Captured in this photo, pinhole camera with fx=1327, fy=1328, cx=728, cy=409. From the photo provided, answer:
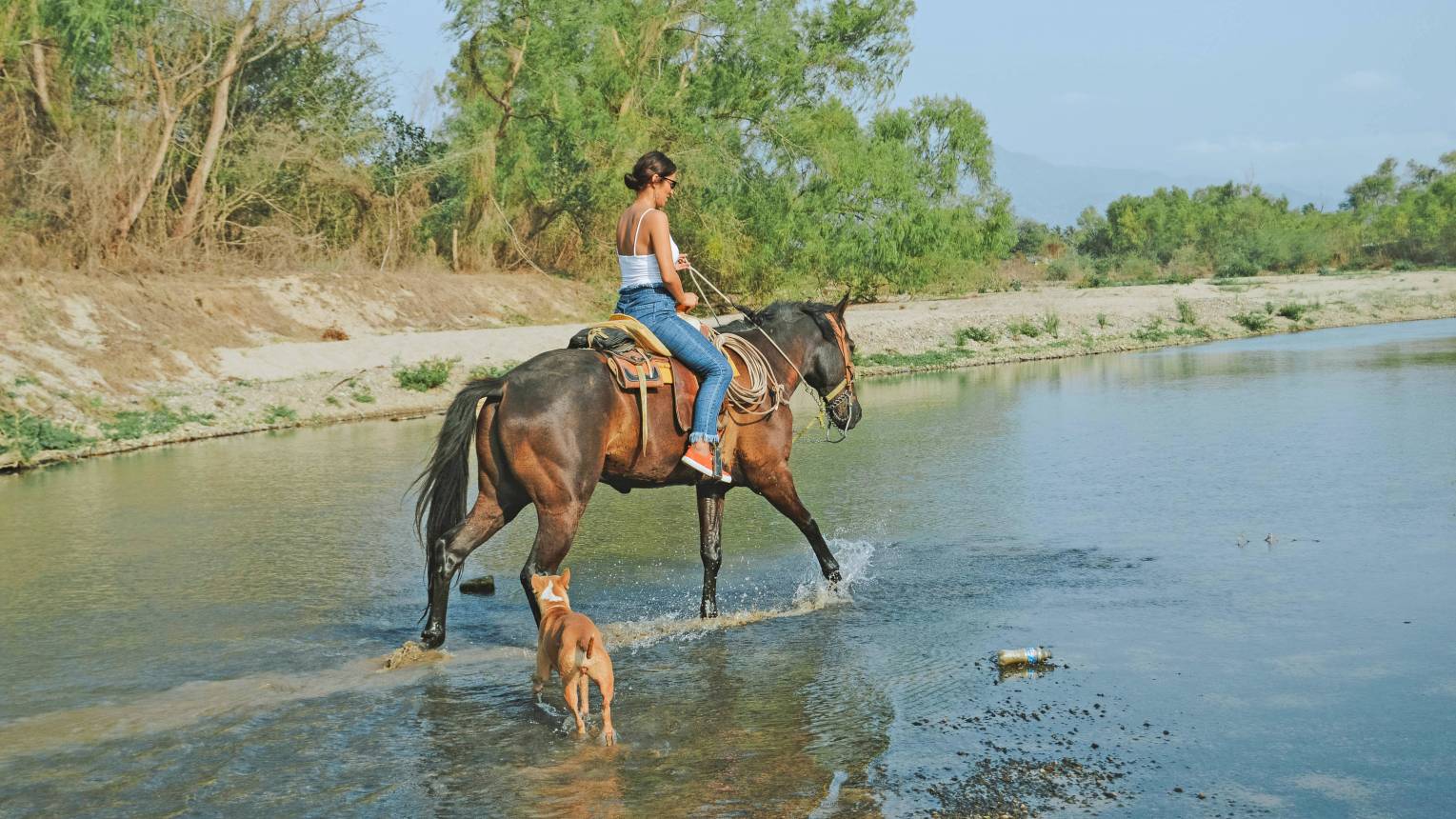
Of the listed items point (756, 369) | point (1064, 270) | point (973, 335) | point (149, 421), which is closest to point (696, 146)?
point (973, 335)

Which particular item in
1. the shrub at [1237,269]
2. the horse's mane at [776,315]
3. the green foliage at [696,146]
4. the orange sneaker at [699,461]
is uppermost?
the green foliage at [696,146]

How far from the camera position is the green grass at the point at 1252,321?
34.8m

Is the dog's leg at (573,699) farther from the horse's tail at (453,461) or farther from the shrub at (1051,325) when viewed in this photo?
the shrub at (1051,325)

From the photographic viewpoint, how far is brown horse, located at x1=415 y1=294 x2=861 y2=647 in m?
7.35

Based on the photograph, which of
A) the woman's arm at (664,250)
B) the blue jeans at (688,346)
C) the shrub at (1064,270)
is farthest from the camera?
the shrub at (1064,270)

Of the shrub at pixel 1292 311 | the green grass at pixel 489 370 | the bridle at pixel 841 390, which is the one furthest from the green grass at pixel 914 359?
the bridle at pixel 841 390

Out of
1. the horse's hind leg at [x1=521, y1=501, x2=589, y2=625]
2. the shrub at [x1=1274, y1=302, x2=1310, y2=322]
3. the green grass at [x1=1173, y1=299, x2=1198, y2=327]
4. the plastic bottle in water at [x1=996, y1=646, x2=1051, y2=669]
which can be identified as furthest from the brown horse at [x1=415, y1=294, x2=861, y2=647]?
the shrub at [x1=1274, y1=302, x2=1310, y2=322]

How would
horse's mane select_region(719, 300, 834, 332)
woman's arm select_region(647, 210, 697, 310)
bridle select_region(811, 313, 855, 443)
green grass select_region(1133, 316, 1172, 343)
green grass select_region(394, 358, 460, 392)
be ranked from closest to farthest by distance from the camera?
1. woman's arm select_region(647, 210, 697, 310)
2. horse's mane select_region(719, 300, 834, 332)
3. bridle select_region(811, 313, 855, 443)
4. green grass select_region(394, 358, 460, 392)
5. green grass select_region(1133, 316, 1172, 343)

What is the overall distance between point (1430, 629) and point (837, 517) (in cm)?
499

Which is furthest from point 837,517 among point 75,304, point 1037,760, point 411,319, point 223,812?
point 411,319

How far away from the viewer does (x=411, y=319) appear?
94.1 feet

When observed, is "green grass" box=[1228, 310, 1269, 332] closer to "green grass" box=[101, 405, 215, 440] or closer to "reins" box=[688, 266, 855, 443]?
"green grass" box=[101, 405, 215, 440]

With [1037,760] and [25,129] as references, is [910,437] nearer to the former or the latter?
[1037,760]

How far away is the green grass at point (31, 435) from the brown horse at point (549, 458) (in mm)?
10499
